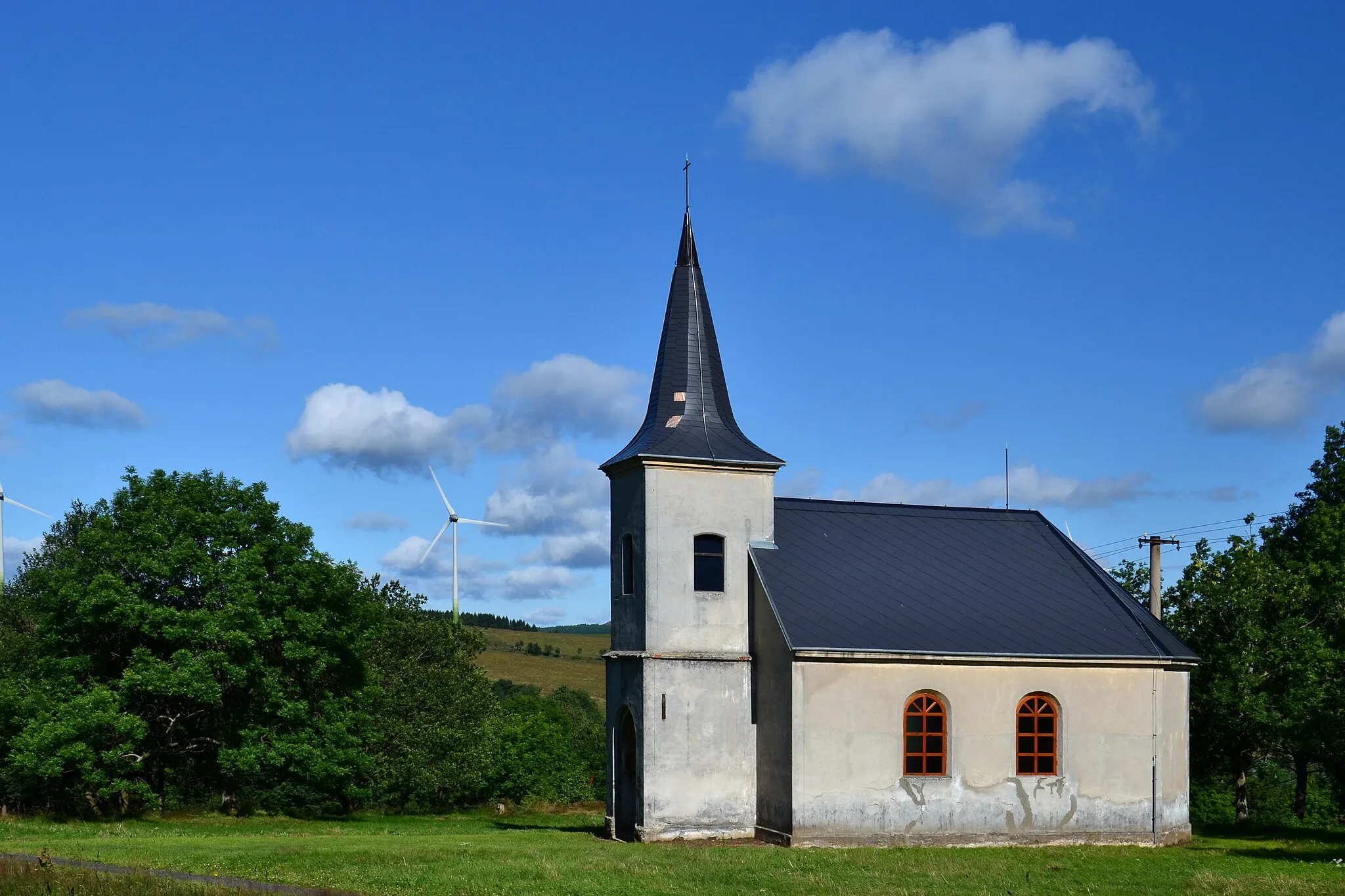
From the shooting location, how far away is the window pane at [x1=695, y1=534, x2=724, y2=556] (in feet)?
98.7

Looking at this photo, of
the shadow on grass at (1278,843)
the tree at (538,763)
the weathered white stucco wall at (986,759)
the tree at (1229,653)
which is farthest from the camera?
the tree at (538,763)

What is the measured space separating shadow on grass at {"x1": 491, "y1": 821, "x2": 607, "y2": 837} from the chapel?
1672 millimetres

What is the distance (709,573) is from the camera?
30.0 meters

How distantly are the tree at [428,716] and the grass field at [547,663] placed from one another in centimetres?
3682

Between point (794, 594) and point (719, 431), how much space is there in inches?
170

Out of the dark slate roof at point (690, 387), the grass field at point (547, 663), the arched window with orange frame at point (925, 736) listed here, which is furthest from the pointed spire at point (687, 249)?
the grass field at point (547, 663)

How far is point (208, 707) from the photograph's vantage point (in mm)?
39719

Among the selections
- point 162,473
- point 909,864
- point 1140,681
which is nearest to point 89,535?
point 162,473

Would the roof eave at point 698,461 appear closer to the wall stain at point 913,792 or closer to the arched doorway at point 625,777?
the arched doorway at point 625,777

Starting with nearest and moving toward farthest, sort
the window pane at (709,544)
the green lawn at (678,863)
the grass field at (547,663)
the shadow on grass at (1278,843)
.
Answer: the green lawn at (678,863) < the shadow on grass at (1278,843) < the window pane at (709,544) < the grass field at (547,663)

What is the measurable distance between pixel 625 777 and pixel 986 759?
8310mm

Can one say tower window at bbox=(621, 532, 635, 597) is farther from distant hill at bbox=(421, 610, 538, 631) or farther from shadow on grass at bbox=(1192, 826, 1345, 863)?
distant hill at bbox=(421, 610, 538, 631)

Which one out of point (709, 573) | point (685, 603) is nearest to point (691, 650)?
point (685, 603)

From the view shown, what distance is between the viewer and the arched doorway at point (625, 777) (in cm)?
2980
